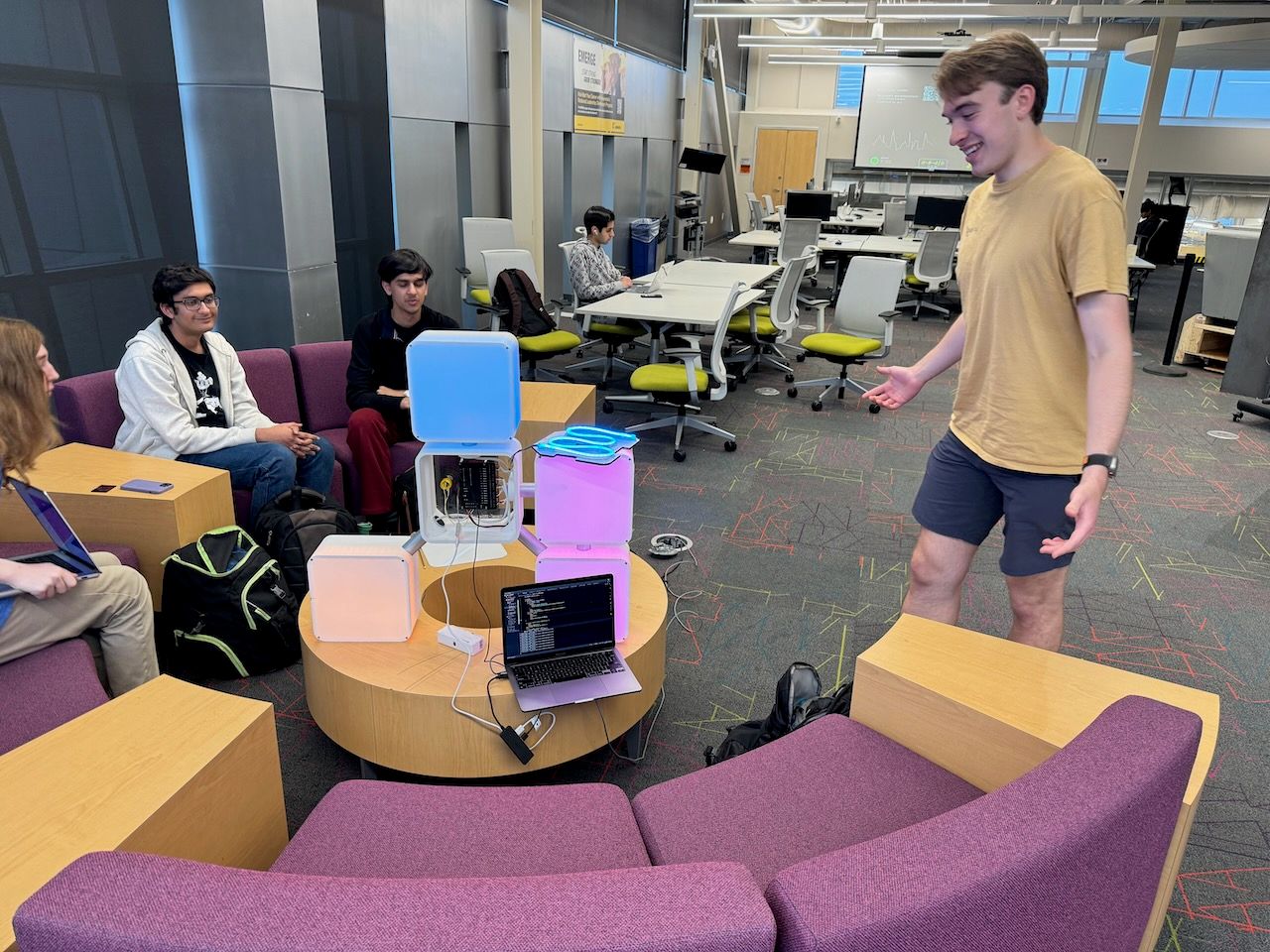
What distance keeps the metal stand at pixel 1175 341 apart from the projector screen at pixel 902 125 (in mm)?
9029

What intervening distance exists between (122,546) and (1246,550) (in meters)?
4.75

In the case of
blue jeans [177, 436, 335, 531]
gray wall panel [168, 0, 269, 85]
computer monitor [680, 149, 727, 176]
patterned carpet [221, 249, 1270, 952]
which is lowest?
patterned carpet [221, 249, 1270, 952]

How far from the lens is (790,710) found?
2195 mm

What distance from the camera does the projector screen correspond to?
1545cm

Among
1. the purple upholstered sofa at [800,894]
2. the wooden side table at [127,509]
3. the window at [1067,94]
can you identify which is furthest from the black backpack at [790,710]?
the window at [1067,94]

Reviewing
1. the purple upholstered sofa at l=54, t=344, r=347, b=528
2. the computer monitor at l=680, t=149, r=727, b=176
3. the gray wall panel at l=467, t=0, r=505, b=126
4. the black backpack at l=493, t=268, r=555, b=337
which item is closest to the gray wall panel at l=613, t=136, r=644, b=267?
the computer monitor at l=680, t=149, r=727, b=176

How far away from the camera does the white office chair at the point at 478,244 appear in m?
6.81

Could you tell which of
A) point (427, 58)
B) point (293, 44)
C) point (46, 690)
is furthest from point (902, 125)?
point (46, 690)

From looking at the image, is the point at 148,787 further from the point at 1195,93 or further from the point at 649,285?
the point at 1195,93

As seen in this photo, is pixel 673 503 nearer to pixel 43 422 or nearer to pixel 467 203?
pixel 43 422

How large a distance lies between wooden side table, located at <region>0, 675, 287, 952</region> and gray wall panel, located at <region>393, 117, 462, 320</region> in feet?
16.9

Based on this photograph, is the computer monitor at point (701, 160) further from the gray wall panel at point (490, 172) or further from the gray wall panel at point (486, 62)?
the gray wall panel at point (486, 62)

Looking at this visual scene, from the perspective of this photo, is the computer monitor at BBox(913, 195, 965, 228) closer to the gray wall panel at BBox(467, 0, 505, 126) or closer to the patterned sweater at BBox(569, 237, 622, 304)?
the gray wall panel at BBox(467, 0, 505, 126)

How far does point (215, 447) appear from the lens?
3.20m
